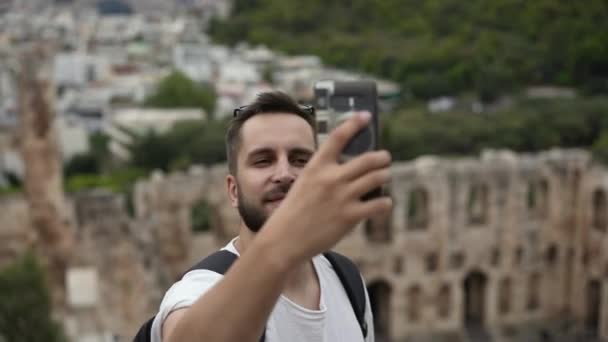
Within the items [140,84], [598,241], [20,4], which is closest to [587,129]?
[598,241]

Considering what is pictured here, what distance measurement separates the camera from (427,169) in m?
24.1

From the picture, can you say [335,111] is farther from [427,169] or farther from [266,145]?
[427,169]

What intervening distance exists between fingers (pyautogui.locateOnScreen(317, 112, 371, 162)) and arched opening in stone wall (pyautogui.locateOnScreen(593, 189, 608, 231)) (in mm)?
24125

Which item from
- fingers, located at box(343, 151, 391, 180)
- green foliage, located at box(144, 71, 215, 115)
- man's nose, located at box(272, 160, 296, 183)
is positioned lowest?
green foliage, located at box(144, 71, 215, 115)

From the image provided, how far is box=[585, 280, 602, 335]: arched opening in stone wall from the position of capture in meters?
25.3

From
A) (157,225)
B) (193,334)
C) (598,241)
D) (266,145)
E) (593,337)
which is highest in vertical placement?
(266,145)

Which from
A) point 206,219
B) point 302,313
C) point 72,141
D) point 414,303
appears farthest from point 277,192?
point 72,141

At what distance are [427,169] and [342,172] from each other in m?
22.2

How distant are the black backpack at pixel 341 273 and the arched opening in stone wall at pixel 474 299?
75.6 ft

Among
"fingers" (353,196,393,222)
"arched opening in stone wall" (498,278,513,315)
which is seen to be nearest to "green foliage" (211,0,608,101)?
"arched opening in stone wall" (498,278,513,315)

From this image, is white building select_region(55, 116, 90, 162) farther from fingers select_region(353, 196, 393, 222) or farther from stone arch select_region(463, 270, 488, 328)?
fingers select_region(353, 196, 393, 222)

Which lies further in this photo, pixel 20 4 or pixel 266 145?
pixel 20 4

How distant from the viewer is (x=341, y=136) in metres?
2.21

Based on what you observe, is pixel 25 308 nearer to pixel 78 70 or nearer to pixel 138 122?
pixel 138 122
